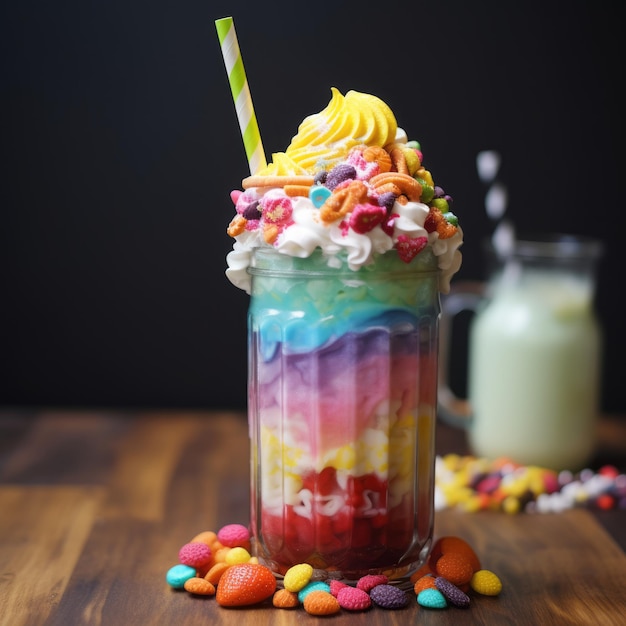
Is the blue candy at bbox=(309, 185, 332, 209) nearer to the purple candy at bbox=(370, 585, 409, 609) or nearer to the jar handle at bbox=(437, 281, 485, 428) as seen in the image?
the purple candy at bbox=(370, 585, 409, 609)

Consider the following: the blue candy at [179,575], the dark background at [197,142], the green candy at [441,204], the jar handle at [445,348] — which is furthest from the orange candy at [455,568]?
the dark background at [197,142]

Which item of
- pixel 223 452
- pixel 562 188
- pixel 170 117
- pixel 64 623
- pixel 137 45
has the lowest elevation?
pixel 223 452

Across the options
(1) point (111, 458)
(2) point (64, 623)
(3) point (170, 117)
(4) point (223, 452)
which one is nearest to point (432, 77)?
(3) point (170, 117)

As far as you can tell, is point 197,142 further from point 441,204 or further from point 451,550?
point 451,550

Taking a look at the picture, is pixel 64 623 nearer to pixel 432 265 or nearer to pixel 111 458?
pixel 432 265

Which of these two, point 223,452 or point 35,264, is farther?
point 35,264

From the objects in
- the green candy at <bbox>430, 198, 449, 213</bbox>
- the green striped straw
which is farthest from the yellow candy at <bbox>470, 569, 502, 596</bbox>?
the green striped straw

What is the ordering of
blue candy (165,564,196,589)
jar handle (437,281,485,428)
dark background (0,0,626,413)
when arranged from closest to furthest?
blue candy (165,564,196,589) < jar handle (437,281,485,428) < dark background (0,0,626,413)
